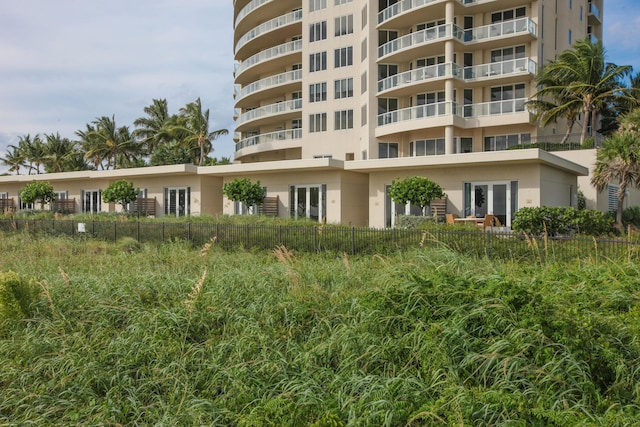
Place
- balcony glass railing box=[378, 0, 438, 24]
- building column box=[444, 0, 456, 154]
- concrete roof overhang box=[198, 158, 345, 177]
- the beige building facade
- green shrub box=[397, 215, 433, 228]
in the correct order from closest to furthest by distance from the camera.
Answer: green shrub box=[397, 215, 433, 228]
the beige building facade
concrete roof overhang box=[198, 158, 345, 177]
building column box=[444, 0, 456, 154]
balcony glass railing box=[378, 0, 438, 24]

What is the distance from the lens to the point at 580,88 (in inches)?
1191

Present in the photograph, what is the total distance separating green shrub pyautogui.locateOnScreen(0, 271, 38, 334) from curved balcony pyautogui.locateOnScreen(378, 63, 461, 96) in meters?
28.3

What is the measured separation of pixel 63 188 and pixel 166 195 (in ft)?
45.7

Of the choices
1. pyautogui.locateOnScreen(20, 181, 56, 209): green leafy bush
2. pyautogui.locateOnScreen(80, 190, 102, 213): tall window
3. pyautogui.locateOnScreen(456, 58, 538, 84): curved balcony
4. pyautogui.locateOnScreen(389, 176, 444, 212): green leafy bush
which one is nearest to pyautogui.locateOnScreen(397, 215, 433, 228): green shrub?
pyautogui.locateOnScreen(389, 176, 444, 212): green leafy bush

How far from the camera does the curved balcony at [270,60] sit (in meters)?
39.0

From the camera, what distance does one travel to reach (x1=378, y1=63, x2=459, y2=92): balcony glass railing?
30.0m

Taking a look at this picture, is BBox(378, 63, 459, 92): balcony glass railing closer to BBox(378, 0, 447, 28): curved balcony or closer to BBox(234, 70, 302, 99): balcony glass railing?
BBox(378, 0, 447, 28): curved balcony

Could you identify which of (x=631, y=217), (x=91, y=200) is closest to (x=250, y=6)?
(x=91, y=200)

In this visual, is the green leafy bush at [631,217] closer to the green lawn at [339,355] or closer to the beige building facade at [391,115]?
the beige building facade at [391,115]

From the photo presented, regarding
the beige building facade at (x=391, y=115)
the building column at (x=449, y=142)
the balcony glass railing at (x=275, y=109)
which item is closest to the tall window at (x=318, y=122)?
the beige building facade at (x=391, y=115)

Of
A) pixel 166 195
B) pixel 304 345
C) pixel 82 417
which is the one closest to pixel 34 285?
pixel 82 417

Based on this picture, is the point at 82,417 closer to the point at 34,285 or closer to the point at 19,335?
the point at 19,335

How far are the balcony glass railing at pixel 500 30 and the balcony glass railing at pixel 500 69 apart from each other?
1.81m

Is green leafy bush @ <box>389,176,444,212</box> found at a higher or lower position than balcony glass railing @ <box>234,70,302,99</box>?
lower
